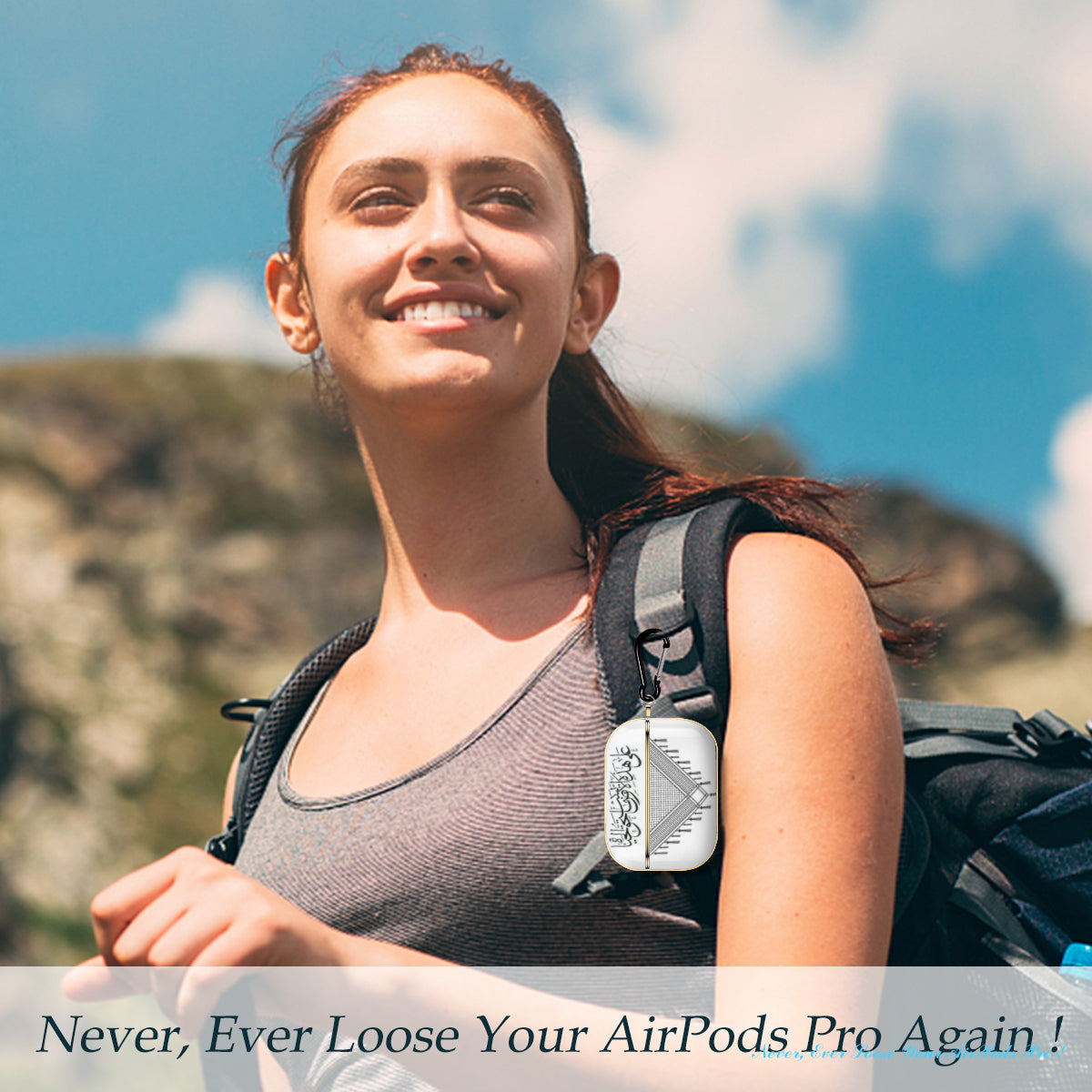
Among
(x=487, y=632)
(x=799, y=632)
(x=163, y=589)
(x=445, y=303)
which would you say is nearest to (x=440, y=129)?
(x=445, y=303)

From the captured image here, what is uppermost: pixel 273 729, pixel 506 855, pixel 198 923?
pixel 273 729

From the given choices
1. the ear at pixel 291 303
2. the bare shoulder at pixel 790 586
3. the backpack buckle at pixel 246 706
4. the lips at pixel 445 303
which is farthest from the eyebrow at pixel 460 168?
the backpack buckle at pixel 246 706

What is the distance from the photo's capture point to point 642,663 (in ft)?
6.12

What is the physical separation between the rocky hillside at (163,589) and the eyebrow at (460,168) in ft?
34.1

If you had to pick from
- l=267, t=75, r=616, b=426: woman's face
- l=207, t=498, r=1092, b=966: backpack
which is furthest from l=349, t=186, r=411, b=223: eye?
l=207, t=498, r=1092, b=966: backpack

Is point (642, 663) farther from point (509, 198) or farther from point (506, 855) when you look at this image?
point (509, 198)

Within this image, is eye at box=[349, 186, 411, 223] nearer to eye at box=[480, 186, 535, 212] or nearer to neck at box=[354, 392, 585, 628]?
eye at box=[480, 186, 535, 212]

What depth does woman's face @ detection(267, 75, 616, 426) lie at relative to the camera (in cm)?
230

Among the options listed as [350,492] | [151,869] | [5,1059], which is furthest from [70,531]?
[151,869]

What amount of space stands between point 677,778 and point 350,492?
1524 centimetres

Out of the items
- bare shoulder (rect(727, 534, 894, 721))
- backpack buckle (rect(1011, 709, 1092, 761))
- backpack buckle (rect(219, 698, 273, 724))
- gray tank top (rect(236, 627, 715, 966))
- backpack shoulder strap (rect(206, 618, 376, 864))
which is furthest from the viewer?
backpack buckle (rect(219, 698, 273, 724))

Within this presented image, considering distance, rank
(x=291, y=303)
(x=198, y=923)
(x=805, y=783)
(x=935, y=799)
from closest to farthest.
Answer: (x=198, y=923), (x=805, y=783), (x=935, y=799), (x=291, y=303)

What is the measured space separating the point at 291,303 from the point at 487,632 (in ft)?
3.52

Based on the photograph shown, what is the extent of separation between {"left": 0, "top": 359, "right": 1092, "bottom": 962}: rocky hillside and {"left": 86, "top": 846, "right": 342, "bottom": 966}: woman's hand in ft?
34.8
